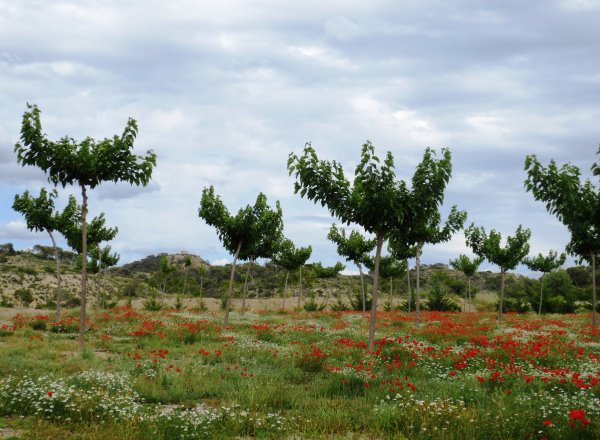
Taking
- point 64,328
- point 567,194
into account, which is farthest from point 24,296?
point 567,194

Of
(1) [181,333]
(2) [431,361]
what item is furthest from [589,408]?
(1) [181,333]

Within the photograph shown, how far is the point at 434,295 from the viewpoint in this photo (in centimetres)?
4241

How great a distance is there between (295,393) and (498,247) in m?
24.6

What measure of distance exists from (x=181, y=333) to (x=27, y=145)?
8.36 m

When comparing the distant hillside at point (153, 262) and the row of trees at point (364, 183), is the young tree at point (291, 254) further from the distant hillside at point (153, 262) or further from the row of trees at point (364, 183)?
the distant hillside at point (153, 262)

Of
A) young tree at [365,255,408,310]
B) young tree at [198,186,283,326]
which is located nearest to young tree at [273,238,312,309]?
young tree at [365,255,408,310]

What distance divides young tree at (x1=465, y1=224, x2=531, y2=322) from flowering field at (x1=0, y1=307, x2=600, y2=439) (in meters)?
14.5

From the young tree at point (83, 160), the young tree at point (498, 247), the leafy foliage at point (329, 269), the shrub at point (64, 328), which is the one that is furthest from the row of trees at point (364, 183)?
the leafy foliage at point (329, 269)

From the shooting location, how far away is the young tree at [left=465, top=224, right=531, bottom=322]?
→ 29.4 m

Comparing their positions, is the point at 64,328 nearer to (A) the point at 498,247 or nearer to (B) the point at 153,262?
(A) the point at 498,247

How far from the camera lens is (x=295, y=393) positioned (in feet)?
28.4

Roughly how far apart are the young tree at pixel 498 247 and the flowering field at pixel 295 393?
14.5 m

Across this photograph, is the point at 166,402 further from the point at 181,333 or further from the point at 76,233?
the point at 76,233

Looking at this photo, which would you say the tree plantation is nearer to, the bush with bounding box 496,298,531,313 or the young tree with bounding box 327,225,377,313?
the young tree with bounding box 327,225,377,313
